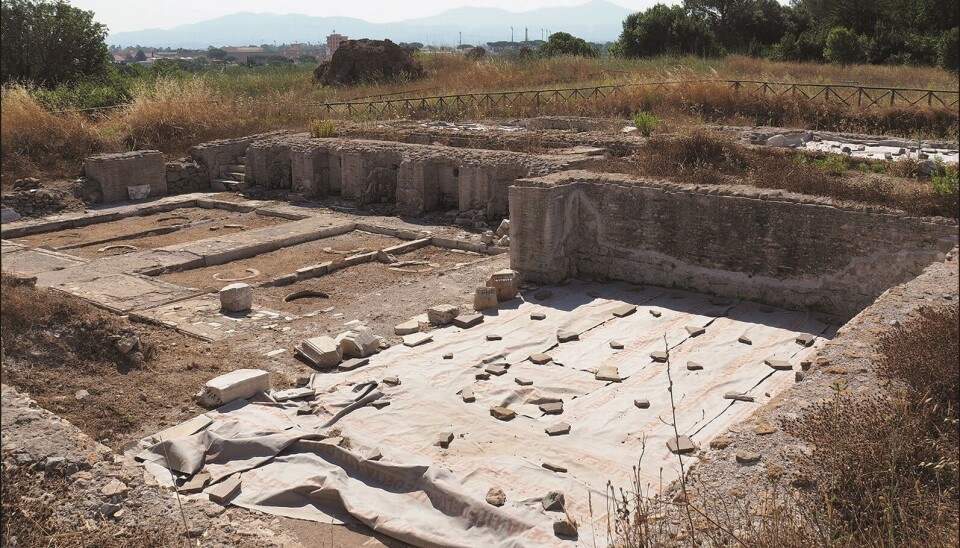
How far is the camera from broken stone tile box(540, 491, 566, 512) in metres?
5.38

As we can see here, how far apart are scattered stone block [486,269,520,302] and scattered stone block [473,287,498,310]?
0.84 ft

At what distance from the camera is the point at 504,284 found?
10117 millimetres

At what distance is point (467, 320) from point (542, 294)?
137 centimetres

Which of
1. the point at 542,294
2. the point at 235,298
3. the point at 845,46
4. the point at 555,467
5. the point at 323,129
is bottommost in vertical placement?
the point at 555,467

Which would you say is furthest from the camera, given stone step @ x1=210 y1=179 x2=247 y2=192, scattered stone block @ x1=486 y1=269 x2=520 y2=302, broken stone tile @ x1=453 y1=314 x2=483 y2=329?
stone step @ x1=210 y1=179 x2=247 y2=192

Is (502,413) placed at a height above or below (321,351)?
below

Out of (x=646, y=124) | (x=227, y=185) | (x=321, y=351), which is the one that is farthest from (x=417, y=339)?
(x=227, y=185)

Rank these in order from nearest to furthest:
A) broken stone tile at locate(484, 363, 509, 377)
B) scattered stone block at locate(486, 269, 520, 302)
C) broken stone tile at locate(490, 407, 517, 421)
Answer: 1. broken stone tile at locate(490, 407, 517, 421)
2. broken stone tile at locate(484, 363, 509, 377)
3. scattered stone block at locate(486, 269, 520, 302)

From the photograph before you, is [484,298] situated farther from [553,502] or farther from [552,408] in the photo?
[553,502]

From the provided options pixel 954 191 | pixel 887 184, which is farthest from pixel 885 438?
pixel 887 184

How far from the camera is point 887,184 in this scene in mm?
9391

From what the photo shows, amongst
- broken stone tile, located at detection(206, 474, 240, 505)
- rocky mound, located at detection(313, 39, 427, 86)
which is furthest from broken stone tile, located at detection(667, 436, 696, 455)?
rocky mound, located at detection(313, 39, 427, 86)

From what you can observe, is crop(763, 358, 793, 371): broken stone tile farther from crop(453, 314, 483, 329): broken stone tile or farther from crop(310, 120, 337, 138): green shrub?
crop(310, 120, 337, 138): green shrub

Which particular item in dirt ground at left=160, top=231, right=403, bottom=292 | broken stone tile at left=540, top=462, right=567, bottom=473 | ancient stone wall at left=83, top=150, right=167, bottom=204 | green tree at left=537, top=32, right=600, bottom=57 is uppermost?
green tree at left=537, top=32, right=600, bottom=57
